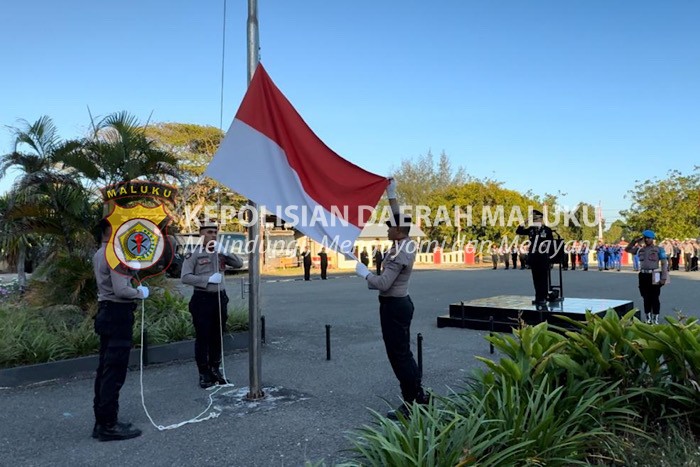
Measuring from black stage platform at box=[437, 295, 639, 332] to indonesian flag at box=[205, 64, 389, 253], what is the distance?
551 cm

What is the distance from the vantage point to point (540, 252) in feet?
36.1

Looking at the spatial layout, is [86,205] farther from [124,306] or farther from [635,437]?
[635,437]

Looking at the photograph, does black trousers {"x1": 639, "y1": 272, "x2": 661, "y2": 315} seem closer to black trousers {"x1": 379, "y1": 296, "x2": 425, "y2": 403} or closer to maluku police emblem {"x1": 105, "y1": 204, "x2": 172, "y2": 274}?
black trousers {"x1": 379, "y1": 296, "x2": 425, "y2": 403}

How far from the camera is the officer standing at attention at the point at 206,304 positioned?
22.1 feet

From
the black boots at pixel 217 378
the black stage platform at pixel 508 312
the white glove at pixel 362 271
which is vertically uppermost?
the white glove at pixel 362 271

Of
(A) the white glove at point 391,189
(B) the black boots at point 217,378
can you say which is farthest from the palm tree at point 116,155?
(A) the white glove at point 391,189

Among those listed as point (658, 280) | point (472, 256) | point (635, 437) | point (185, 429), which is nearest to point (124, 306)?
point (185, 429)

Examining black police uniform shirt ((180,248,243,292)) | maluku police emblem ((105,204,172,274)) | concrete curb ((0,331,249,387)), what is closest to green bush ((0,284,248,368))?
concrete curb ((0,331,249,387))

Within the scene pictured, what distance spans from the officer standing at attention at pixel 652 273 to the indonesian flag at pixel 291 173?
7.04 metres

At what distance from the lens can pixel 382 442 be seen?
315 centimetres

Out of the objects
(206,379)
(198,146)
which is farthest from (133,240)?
(198,146)

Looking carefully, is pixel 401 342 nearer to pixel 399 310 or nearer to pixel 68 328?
pixel 399 310

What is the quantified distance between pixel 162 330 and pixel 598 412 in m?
6.54

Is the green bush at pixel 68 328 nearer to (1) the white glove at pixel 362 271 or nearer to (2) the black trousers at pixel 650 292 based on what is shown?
(1) the white glove at pixel 362 271
